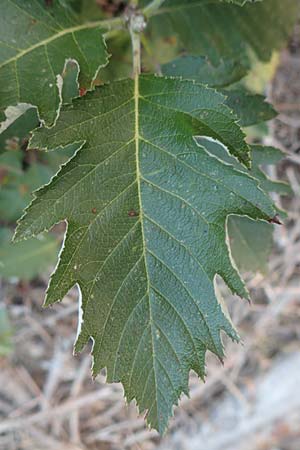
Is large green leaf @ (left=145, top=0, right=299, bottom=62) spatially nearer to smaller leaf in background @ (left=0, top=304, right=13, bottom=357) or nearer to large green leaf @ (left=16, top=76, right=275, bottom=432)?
large green leaf @ (left=16, top=76, right=275, bottom=432)

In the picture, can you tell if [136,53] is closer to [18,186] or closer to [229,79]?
[229,79]

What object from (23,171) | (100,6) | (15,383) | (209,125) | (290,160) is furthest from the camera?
(15,383)

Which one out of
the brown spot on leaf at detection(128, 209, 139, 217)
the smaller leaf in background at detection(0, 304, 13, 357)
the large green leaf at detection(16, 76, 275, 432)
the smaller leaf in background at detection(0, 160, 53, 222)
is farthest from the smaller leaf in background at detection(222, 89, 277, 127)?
the smaller leaf in background at detection(0, 304, 13, 357)

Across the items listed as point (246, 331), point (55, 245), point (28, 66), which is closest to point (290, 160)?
point (246, 331)

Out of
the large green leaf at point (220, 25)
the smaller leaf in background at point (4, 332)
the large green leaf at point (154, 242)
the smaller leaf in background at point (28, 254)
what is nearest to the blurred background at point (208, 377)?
the smaller leaf in background at point (4, 332)

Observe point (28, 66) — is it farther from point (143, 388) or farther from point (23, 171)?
point (23, 171)
